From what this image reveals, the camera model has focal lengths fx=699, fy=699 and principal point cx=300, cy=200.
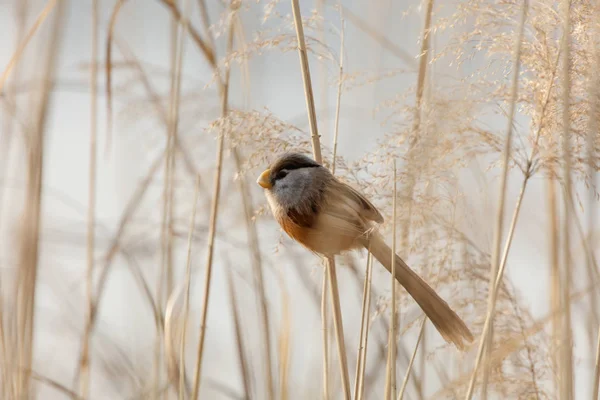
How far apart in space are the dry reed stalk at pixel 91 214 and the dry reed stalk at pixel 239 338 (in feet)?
1.28

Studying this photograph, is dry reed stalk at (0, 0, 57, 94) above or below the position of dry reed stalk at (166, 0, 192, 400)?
above

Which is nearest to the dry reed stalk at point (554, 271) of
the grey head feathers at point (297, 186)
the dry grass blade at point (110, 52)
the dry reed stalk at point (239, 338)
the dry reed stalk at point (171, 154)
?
the grey head feathers at point (297, 186)

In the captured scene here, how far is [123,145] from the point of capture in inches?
75.5

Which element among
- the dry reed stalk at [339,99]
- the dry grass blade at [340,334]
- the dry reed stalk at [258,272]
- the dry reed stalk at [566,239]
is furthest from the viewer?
the dry reed stalk at [258,272]

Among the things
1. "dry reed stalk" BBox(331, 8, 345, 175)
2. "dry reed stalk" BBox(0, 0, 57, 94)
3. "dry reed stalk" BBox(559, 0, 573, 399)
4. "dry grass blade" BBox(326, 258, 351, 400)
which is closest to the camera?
"dry reed stalk" BBox(559, 0, 573, 399)

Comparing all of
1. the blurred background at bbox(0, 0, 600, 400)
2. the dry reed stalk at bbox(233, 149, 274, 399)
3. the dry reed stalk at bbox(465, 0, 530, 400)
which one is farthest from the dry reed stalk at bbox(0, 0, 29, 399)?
the dry reed stalk at bbox(465, 0, 530, 400)

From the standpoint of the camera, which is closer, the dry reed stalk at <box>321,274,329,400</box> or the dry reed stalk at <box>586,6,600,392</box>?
the dry reed stalk at <box>586,6,600,392</box>

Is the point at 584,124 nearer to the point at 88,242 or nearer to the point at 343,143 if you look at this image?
the point at 343,143

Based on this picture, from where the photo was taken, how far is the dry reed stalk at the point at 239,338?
1.96 meters

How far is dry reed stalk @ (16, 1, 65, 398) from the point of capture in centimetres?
176

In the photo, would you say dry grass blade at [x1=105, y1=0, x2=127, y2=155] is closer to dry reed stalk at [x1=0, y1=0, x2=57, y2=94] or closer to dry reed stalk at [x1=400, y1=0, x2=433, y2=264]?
dry reed stalk at [x1=0, y1=0, x2=57, y2=94]

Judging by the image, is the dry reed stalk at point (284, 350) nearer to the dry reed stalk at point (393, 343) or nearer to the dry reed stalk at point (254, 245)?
the dry reed stalk at point (254, 245)

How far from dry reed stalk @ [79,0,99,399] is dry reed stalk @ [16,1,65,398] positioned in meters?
0.13

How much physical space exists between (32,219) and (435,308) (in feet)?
3.46
